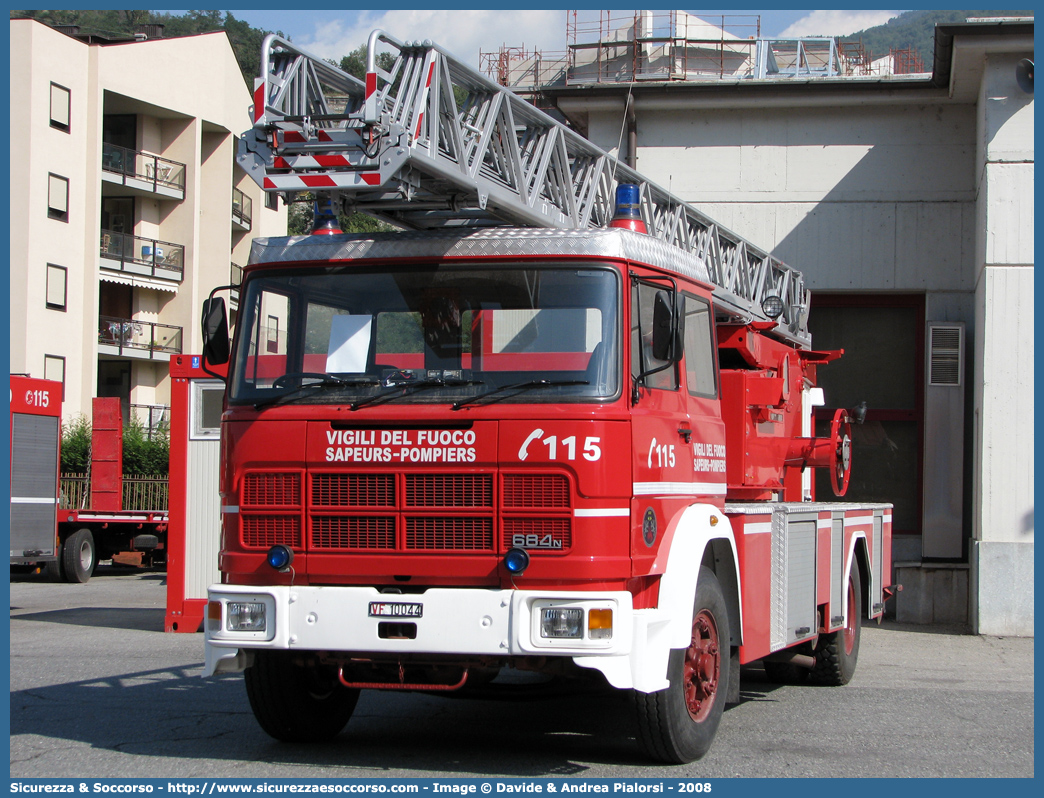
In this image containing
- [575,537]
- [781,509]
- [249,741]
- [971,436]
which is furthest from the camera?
[971,436]

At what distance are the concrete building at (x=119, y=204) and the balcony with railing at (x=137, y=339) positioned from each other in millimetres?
46

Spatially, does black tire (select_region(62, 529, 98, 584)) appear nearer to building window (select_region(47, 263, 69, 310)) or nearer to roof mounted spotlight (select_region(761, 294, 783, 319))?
roof mounted spotlight (select_region(761, 294, 783, 319))

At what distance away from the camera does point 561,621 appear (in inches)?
240

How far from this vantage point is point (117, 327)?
126 feet

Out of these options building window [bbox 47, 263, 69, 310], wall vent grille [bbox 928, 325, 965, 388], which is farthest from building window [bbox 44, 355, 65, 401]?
wall vent grille [bbox 928, 325, 965, 388]

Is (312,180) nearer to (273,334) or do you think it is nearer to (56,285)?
(273,334)

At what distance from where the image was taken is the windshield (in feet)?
21.0

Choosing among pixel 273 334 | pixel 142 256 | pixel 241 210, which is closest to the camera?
pixel 273 334

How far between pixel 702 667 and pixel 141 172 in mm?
35875

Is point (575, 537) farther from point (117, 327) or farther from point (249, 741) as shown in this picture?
point (117, 327)

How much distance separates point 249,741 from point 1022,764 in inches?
177

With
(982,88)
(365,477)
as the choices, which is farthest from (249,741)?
(982,88)

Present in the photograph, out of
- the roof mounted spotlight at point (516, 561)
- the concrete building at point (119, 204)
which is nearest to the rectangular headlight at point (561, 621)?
the roof mounted spotlight at point (516, 561)

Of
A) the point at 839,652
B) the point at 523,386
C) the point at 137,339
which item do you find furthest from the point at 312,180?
the point at 137,339
